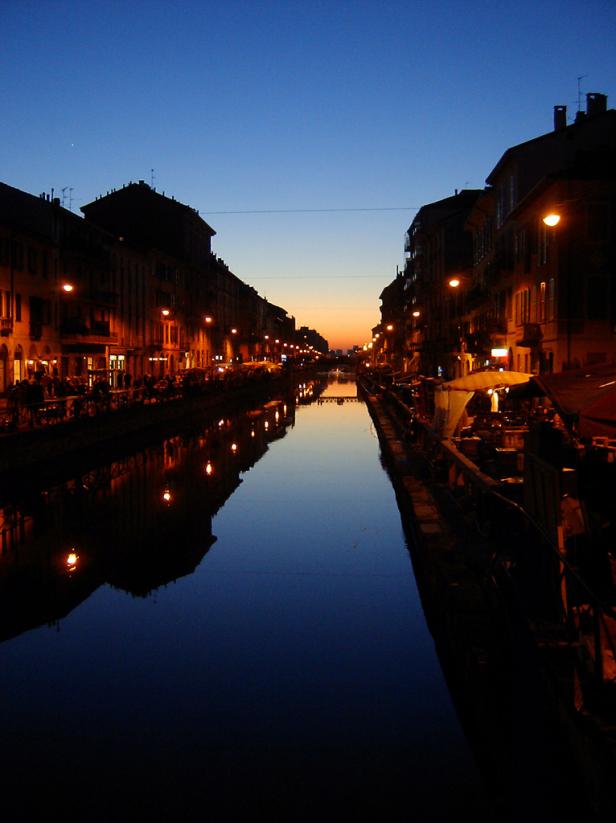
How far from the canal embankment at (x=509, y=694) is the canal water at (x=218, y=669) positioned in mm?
335

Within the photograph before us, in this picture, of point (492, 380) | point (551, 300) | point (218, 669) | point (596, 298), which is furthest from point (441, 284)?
point (218, 669)

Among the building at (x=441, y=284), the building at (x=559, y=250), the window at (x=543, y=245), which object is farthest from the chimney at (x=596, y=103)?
the building at (x=441, y=284)

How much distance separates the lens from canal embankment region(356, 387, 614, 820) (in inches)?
293

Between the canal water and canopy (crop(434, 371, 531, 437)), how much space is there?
10.2 ft

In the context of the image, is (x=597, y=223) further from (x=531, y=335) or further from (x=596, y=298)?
(x=531, y=335)

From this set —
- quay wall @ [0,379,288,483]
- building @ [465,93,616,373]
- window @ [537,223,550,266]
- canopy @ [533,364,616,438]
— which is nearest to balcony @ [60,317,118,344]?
quay wall @ [0,379,288,483]

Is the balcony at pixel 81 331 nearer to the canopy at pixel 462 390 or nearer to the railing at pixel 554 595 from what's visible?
the canopy at pixel 462 390

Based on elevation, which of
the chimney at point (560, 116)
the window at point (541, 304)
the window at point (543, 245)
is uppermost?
the chimney at point (560, 116)

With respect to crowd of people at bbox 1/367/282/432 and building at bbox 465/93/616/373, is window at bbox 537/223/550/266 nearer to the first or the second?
building at bbox 465/93/616/373

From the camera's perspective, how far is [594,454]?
12.0 metres

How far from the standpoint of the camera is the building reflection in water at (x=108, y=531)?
17.1m

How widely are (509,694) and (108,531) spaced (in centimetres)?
1512

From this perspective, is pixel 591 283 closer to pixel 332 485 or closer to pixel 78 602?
pixel 332 485

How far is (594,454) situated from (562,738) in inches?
195
